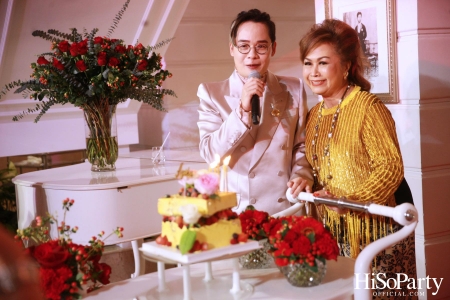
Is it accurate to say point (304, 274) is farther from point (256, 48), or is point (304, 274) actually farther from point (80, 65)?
point (80, 65)

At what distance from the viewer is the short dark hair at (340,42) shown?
2279 millimetres

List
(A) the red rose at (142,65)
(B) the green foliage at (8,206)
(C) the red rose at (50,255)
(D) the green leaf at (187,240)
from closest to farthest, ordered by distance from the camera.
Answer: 1. (D) the green leaf at (187,240)
2. (C) the red rose at (50,255)
3. (A) the red rose at (142,65)
4. (B) the green foliage at (8,206)

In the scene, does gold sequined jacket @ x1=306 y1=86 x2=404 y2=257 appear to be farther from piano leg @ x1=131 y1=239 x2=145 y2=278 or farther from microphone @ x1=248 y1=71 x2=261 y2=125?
piano leg @ x1=131 y1=239 x2=145 y2=278

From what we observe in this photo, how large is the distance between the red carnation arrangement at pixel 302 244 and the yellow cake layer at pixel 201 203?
19cm

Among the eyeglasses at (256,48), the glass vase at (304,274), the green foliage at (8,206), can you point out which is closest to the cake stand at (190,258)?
the glass vase at (304,274)

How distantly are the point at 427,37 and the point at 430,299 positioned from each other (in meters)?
1.46

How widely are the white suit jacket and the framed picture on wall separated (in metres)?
1.11

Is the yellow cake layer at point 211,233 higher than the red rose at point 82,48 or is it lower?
lower

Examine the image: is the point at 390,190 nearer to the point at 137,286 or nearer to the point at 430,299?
the point at 137,286

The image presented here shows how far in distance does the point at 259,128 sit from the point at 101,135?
117 cm

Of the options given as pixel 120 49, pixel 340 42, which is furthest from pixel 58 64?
pixel 340 42

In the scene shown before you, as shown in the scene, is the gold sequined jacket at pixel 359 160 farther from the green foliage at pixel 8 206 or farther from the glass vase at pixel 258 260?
the green foliage at pixel 8 206

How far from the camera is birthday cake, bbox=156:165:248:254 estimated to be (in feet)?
5.01

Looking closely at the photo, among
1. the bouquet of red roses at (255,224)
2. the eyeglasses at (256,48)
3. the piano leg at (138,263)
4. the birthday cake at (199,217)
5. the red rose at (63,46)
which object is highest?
the red rose at (63,46)
